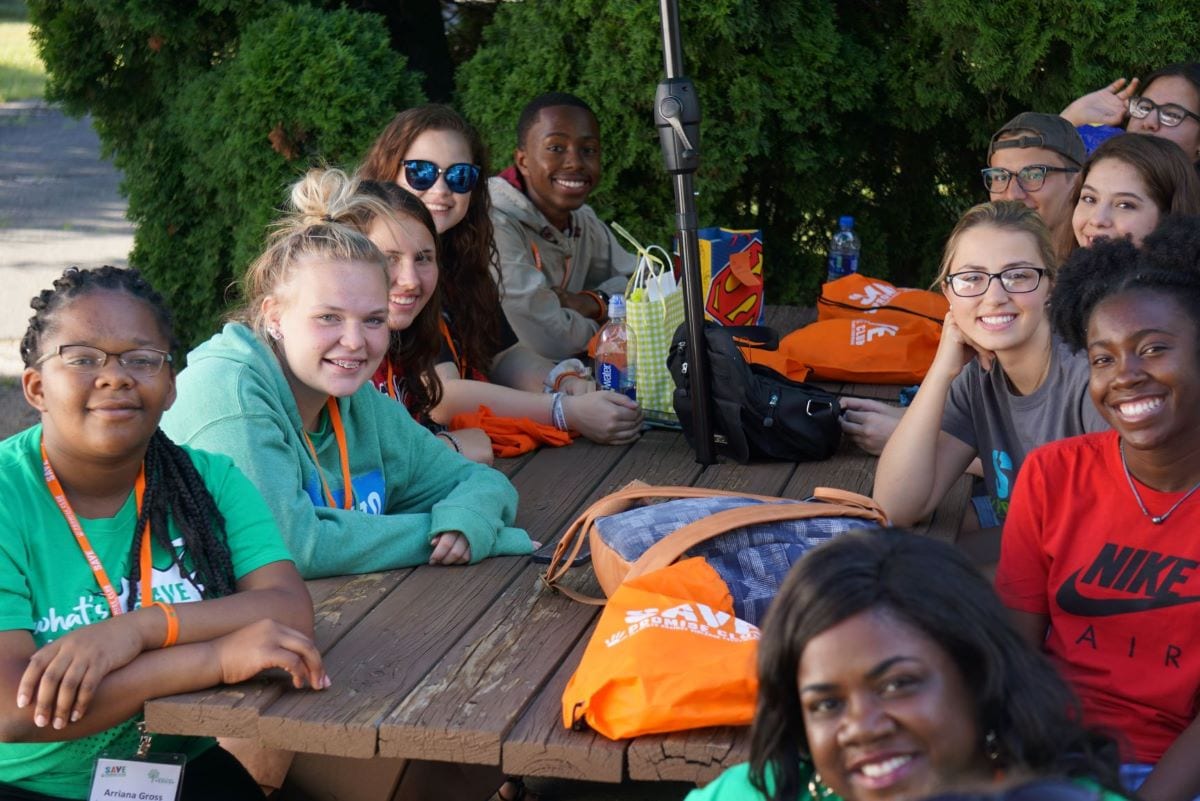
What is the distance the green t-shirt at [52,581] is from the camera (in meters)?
2.46

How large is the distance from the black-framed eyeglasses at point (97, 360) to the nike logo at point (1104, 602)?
1625 millimetres

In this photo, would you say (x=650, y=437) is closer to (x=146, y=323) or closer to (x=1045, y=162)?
(x=1045, y=162)

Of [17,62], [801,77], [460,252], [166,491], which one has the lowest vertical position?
[166,491]

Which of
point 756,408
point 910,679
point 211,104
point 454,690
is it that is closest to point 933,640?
point 910,679

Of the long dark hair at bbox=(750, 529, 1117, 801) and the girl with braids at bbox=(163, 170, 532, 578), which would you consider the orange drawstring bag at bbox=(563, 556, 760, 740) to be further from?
the girl with braids at bbox=(163, 170, 532, 578)

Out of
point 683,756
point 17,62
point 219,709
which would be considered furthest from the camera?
point 17,62

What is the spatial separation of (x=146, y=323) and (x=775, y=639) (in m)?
1.38

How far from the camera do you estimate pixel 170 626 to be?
8.09 ft

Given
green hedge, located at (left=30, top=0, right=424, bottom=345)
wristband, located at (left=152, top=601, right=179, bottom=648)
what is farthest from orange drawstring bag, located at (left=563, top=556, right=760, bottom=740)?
green hedge, located at (left=30, top=0, right=424, bottom=345)

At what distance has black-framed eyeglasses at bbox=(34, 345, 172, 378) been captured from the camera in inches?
98.6

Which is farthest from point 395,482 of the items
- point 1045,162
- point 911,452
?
point 1045,162

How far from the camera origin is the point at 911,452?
3242 millimetres

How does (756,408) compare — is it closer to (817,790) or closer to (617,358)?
(617,358)

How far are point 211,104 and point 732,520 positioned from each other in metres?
4.24
